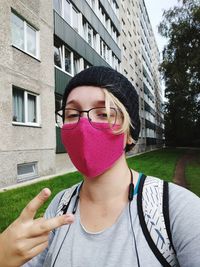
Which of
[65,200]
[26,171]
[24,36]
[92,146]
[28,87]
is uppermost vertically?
[24,36]

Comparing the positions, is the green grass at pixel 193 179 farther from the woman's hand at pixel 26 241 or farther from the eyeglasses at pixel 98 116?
the woman's hand at pixel 26 241

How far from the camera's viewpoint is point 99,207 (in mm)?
1651

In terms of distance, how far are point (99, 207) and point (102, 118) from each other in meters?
0.44

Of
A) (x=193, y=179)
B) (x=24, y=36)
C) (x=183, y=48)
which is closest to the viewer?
(x=193, y=179)

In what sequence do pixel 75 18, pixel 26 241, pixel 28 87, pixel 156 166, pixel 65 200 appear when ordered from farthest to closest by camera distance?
pixel 75 18 → pixel 156 166 → pixel 28 87 → pixel 65 200 → pixel 26 241

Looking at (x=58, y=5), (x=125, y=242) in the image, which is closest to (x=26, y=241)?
(x=125, y=242)

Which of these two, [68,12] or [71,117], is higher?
[68,12]

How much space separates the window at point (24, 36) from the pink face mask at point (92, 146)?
11555 millimetres

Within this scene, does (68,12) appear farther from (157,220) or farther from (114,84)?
(157,220)

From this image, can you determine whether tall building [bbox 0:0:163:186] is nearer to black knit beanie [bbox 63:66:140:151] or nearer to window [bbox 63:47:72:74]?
window [bbox 63:47:72:74]

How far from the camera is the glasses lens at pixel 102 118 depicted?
5.60 ft

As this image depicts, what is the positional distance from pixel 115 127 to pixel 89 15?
70.6 ft

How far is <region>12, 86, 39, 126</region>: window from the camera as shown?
12.8 metres

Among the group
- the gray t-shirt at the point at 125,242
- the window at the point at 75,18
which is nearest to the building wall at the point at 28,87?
the window at the point at 75,18
